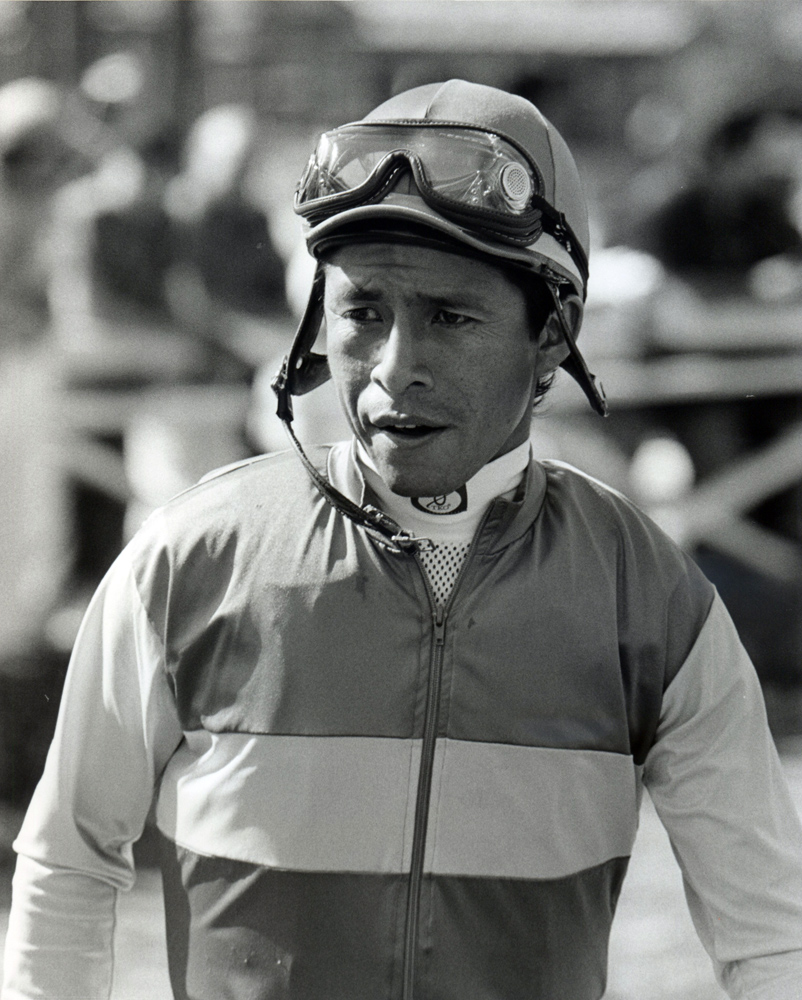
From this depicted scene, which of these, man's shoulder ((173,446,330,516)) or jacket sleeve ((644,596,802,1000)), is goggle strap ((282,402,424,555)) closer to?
A: man's shoulder ((173,446,330,516))

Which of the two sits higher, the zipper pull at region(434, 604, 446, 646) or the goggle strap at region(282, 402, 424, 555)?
the goggle strap at region(282, 402, 424, 555)

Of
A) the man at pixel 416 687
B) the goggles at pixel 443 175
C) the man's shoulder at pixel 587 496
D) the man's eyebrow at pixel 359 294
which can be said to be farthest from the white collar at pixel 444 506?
the goggles at pixel 443 175

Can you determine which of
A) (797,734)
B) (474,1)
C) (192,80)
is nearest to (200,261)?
(192,80)

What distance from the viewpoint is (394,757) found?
5.70 feet

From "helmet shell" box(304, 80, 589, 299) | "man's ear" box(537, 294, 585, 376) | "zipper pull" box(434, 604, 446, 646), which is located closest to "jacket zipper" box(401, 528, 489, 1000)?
"zipper pull" box(434, 604, 446, 646)

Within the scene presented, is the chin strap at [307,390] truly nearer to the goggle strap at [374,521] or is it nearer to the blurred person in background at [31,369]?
the goggle strap at [374,521]

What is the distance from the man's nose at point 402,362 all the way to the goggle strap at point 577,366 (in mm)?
219

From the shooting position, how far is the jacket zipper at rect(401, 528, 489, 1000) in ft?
5.59

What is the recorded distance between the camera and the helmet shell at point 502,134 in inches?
66.5

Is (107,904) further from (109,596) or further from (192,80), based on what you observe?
(192,80)

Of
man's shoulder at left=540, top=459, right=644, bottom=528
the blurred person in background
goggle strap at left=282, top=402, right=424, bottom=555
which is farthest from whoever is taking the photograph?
the blurred person in background

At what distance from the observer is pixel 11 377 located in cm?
418

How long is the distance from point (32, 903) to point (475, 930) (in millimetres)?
574

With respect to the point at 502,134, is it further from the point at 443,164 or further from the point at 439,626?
the point at 439,626
